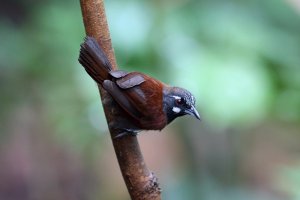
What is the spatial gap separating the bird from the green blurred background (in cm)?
34

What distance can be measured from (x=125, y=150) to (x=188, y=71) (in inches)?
47.4

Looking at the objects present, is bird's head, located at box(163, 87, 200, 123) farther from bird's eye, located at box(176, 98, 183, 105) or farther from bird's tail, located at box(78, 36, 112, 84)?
bird's tail, located at box(78, 36, 112, 84)

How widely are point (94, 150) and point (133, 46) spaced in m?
0.98

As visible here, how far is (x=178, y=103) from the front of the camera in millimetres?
2516

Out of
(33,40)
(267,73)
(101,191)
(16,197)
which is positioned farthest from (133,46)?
(16,197)

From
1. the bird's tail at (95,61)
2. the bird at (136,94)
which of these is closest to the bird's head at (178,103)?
the bird at (136,94)

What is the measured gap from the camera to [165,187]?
3.80m

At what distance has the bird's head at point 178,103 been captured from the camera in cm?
250

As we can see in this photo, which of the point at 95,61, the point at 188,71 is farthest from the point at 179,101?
the point at 95,61

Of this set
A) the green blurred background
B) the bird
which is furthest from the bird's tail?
the green blurred background

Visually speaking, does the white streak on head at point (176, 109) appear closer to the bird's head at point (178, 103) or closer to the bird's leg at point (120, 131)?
the bird's head at point (178, 103)

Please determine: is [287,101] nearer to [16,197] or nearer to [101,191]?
[101,191]

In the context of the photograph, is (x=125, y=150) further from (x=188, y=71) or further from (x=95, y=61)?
(x=188, y=71)

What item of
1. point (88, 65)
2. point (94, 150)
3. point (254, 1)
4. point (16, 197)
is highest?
point (254, 1)
